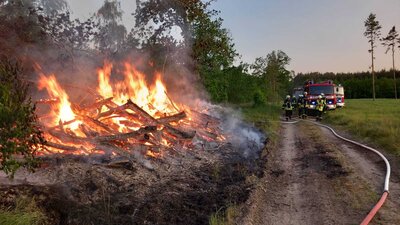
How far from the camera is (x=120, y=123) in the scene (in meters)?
11.0

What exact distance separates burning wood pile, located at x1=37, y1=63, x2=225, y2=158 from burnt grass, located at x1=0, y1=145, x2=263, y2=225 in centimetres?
77

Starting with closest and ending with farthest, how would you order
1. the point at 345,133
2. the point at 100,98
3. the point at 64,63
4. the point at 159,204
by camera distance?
the point at 159,204
the point at 100,98
the point at 64,63
the point at 345,133

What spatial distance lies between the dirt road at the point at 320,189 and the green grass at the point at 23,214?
3.16m

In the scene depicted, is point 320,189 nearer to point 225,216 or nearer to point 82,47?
point 225,216

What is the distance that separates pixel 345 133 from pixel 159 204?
44.7ft

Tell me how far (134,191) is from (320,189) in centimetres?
407

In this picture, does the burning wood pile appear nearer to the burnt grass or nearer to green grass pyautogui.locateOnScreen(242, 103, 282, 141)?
the burnt grass

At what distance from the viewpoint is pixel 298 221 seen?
615 cm

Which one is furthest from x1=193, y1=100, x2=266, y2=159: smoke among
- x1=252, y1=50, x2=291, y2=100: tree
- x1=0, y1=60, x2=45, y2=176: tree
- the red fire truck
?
x1=252, y1=50, x2=291, y2=100: tree

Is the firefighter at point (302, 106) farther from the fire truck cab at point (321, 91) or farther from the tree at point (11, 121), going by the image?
the tree at point (11, 121)

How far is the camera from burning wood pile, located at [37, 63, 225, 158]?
29.3 ft

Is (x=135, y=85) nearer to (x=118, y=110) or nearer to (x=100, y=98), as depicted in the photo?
(x=100, y=98)

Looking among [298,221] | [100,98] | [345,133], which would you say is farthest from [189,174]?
[345,133]

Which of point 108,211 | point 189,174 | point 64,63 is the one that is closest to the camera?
point 108,211
